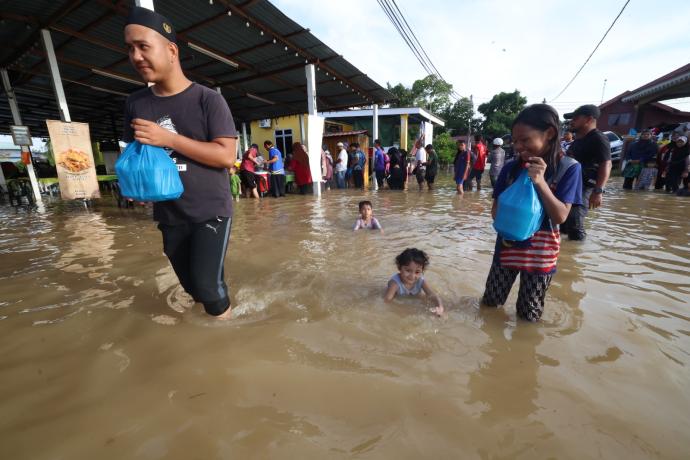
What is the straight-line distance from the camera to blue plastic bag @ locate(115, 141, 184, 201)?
59.9 inches

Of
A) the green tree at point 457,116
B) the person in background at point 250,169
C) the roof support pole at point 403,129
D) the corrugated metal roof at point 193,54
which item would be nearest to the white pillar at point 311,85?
the corrugated metal roof at point 193,54

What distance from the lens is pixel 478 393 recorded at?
1.65 meters

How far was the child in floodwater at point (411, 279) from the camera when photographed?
265 centimetres

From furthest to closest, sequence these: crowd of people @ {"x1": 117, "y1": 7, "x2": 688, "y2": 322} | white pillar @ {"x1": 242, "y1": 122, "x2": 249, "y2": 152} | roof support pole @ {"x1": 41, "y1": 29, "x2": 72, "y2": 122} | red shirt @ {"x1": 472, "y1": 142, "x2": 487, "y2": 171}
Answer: white pillar @ {"x1": 242, "y1": 122, "x2": 249, "y2": 152} → red shirt @ {"x1": 472, "y1": 142, "x2": 487, "y2": 171} → roof support pole @ {"x1": 41, "y1": 29, "x2": 72, "y2": 122} → crowd of people @ {"x1": 117, "y1": 7, "x2": 688, "y2": 322}

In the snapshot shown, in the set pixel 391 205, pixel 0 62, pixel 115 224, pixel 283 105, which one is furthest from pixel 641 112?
pixel 0 62

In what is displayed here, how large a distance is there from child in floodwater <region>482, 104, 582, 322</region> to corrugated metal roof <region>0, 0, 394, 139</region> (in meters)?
6.63

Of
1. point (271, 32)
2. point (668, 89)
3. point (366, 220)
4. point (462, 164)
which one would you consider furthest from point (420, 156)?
point (668, 89)

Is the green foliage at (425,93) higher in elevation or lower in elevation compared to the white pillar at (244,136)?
higher

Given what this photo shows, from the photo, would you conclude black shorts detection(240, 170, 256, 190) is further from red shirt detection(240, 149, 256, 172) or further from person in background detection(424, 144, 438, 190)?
person in background detection(424, 144, 438, 190)

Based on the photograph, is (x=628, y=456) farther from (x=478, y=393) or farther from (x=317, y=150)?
(x=317, y=150)

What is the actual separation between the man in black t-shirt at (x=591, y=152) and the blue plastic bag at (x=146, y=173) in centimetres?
416

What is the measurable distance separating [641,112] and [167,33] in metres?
21.4

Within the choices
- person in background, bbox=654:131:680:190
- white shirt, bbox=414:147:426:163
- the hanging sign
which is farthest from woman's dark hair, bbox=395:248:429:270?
person in background, bbox=654:131:680:190

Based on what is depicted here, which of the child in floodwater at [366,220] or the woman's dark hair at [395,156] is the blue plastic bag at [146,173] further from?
the woman's dark hair at [395,156]
